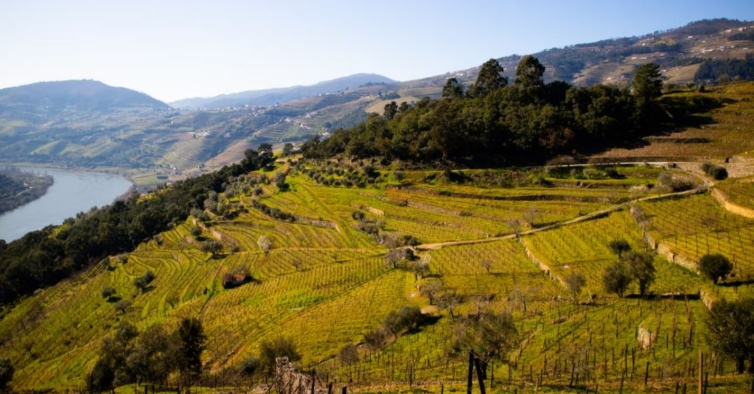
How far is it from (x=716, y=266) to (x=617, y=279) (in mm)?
7119

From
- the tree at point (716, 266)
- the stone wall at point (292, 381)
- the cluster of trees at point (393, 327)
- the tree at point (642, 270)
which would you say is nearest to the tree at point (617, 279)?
the tree at point (642, 270)

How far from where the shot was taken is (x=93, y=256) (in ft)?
332

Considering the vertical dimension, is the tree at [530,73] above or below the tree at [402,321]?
above

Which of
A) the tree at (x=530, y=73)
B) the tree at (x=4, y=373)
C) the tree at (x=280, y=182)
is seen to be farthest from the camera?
the tree at (x=280, y=182)

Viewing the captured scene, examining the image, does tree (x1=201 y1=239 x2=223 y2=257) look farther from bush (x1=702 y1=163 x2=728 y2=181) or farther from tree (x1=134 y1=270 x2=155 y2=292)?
bush (x1=702 y1=163 x2=728 y2=181)

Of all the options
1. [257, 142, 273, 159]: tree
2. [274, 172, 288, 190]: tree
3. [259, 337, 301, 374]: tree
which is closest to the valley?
[259, 337, 301, 374]: tree

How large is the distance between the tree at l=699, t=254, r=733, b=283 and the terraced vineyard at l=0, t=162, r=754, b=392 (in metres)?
1.00

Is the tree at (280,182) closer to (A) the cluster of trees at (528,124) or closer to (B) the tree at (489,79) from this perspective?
(A) the cluster of trees at (528,124)

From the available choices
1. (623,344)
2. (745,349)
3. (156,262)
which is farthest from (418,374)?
(156,262)

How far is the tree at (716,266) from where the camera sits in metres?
33.4

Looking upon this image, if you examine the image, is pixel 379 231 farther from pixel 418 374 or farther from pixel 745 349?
pixel 745 349

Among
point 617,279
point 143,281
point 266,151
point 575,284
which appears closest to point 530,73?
point 575,284

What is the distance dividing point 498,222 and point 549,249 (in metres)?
13.3

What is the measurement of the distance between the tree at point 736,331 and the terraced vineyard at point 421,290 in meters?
1.29
